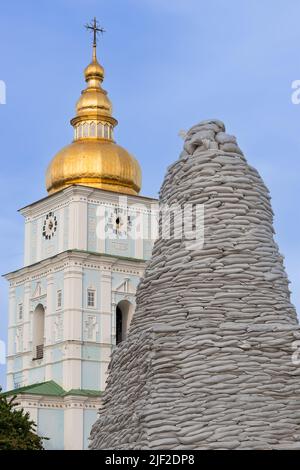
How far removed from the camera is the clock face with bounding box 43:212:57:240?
48.4 metres

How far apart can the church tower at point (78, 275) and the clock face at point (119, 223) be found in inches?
1.6

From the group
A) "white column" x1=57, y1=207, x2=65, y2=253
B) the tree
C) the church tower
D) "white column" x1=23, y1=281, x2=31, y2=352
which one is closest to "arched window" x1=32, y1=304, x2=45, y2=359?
the church tower

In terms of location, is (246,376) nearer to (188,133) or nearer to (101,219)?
(188,133)

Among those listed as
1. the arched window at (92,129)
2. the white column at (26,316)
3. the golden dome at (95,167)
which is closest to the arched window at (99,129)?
the arched window at (92,129)

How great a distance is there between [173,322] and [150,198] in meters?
41.1

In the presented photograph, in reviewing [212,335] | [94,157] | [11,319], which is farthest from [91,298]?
[212,335]

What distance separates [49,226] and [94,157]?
339 cm

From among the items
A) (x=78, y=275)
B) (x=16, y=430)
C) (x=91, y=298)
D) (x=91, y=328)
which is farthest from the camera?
(x=91, y=298)

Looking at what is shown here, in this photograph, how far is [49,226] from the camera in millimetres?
48656

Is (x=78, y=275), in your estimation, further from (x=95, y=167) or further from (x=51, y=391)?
(x=95, y=167)

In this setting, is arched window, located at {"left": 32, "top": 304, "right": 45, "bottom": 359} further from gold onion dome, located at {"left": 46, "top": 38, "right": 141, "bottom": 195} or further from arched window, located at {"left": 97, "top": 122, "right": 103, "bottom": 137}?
arched window, located at {"left": 97, "top": 122, "right": 103, "bottom": 137}

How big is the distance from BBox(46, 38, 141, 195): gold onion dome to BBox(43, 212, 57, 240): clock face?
1.29m

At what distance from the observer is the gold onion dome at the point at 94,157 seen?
48531mm
